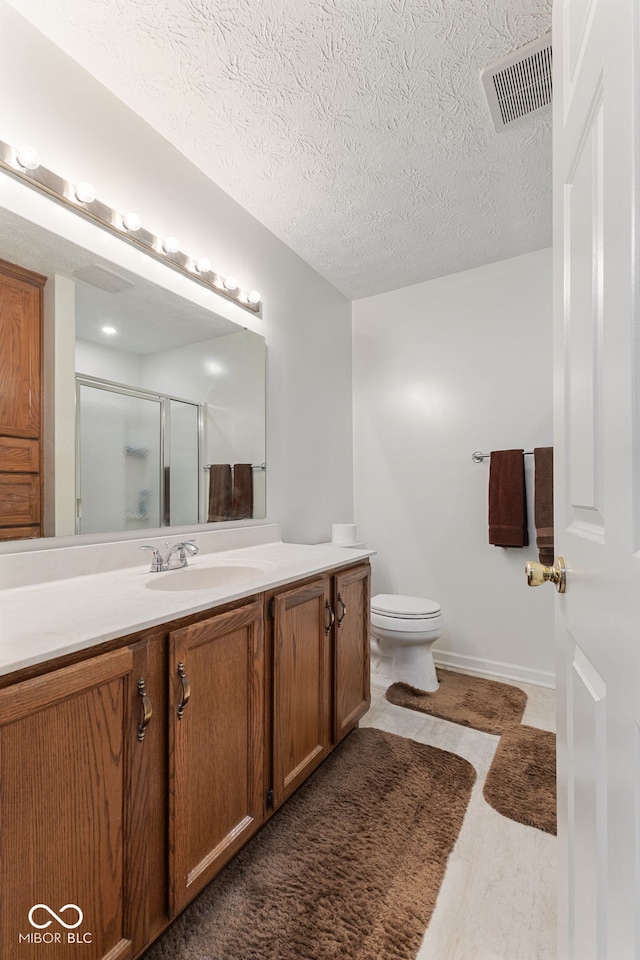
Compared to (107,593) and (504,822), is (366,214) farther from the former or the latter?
(504,822)

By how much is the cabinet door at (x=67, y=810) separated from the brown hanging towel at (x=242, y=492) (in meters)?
1.14

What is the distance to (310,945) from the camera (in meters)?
1.01

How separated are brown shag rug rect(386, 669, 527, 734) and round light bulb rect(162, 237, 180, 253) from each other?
2.25 m

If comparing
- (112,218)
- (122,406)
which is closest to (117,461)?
(122,406)

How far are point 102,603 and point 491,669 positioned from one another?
228cm

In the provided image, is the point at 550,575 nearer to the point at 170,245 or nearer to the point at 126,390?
the point at 126,390

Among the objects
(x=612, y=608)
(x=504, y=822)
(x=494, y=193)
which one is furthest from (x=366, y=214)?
(x=504, y=822)

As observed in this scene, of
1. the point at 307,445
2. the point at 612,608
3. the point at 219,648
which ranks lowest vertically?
the point at 219,648

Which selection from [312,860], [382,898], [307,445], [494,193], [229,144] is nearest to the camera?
[382,898]

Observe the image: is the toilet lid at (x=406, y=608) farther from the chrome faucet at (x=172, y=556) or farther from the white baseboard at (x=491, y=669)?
the chrome faucet at (x=172, y=556)

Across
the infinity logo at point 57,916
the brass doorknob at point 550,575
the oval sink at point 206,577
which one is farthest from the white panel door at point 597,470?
the oval sink at point 206,577

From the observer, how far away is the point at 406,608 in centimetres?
228

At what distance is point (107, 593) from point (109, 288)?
103 centimetres

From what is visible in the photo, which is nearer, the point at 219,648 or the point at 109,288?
the point at 219,648
